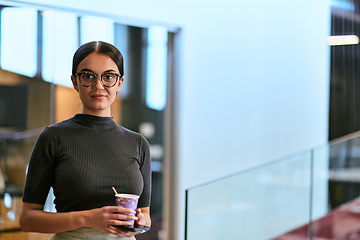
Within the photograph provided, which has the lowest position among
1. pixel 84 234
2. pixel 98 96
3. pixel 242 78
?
pixel 84 234

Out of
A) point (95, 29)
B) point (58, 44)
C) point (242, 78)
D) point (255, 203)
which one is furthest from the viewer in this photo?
point (242, 78)

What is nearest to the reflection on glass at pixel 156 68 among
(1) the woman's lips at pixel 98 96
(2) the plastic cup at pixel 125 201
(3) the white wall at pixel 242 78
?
(3) the white wall at pixel 242 78

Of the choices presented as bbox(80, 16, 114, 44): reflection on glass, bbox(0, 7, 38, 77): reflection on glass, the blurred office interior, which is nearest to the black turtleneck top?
the blurred office interior

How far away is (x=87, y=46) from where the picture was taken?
4.24ft

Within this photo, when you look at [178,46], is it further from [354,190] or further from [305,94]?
[354,190]

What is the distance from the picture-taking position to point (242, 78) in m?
4.38

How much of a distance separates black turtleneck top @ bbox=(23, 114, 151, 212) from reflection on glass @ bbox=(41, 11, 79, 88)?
6.88 feet

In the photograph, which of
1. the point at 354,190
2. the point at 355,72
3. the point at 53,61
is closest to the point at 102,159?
the point at 53,61

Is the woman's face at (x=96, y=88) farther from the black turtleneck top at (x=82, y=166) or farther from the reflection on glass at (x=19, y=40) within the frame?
the reflection on glass at (x=19, y=40)

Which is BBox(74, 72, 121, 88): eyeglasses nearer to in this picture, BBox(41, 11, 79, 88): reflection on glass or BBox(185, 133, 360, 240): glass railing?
BBox(185, 133, 360, 240): glass railing

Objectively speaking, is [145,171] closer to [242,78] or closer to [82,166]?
[82,166]

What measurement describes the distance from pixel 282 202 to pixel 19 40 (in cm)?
297

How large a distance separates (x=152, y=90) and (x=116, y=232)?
9.20ft

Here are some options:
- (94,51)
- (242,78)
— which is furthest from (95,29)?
(94,51)
